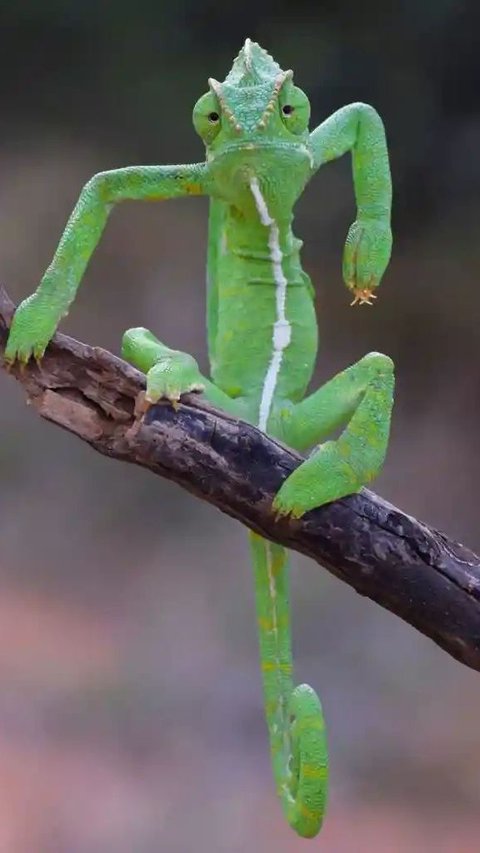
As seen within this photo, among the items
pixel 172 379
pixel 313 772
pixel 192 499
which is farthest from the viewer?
pixel 192 499

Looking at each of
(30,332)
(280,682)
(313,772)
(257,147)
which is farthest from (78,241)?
(313,772)

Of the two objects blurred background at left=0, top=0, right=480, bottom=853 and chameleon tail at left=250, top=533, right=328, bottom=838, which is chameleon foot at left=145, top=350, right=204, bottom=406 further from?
blurred background at left=0, top=0, right=480, bottom=853

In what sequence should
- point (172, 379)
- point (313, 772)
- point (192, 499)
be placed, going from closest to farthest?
1. point (172, 379)
2. point (313, 772)
3. point (192, 499)

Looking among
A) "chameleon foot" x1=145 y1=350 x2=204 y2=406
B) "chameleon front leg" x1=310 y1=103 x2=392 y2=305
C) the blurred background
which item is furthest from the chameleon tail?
the blurred background

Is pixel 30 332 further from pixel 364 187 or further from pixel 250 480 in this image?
pixel 364 187

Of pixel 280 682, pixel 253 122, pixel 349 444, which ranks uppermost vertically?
pixel 253 122

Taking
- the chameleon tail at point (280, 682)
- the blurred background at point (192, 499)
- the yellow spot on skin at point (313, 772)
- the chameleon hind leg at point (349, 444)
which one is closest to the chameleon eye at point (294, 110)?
the chameleon hind leg at point (349, 444)

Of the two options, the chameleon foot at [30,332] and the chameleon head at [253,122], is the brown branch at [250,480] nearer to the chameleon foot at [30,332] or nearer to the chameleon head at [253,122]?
the chameleon foot at [30,332]
